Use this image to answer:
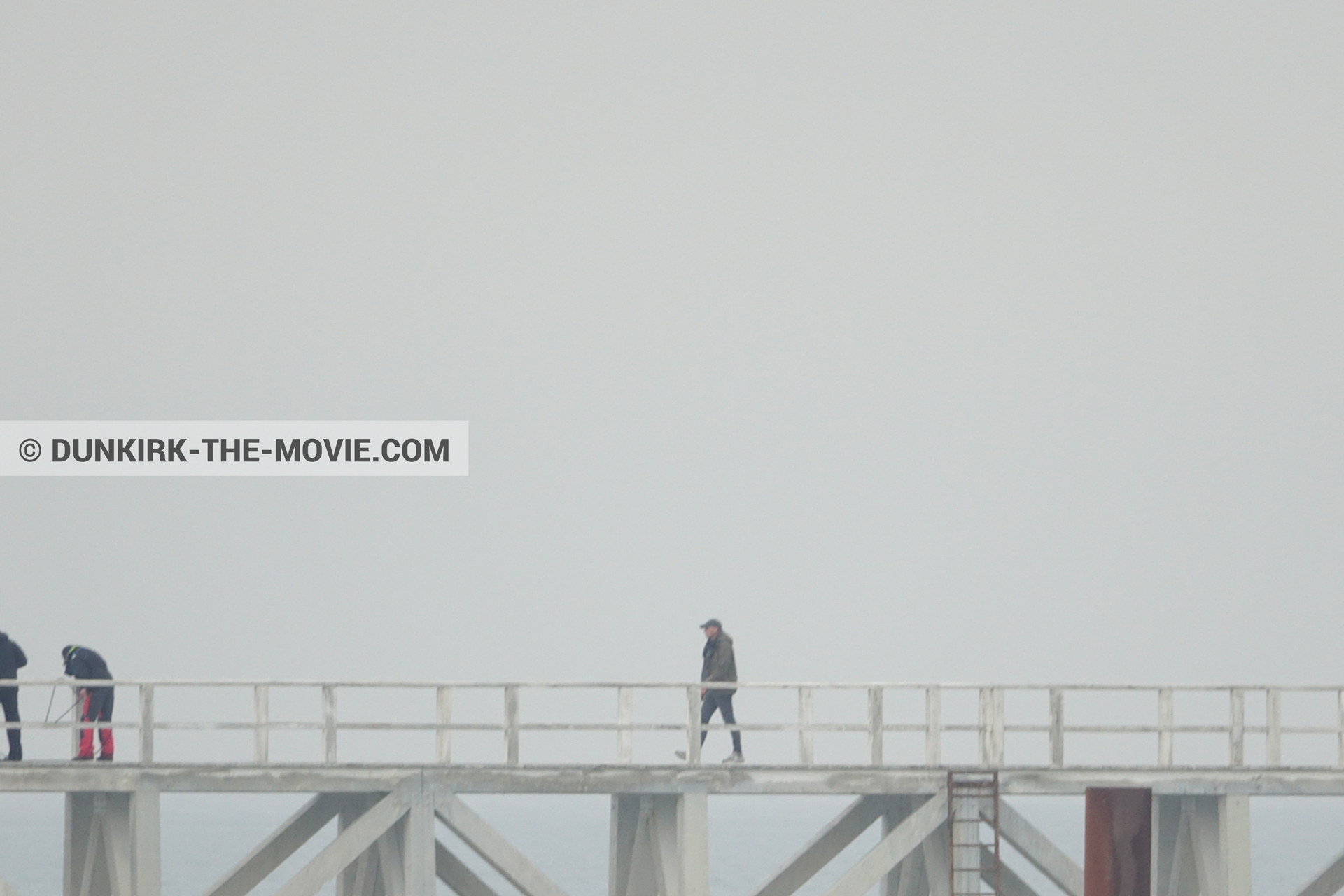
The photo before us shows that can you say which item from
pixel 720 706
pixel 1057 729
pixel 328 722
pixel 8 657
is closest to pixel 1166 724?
pixel 1057 729

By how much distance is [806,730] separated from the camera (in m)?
28.2

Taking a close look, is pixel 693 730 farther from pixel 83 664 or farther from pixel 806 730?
pixel 83 664

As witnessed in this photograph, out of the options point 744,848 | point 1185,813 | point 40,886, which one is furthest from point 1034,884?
point 1185,813

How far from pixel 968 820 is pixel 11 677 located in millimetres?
11593

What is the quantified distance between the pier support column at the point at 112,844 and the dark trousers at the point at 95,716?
2.56 feet

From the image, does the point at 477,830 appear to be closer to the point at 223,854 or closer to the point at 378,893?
the point at 378,893

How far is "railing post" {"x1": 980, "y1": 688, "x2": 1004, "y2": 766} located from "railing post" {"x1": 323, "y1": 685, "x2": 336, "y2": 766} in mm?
7648

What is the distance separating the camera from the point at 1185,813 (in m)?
29.3

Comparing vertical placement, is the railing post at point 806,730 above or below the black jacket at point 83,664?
below

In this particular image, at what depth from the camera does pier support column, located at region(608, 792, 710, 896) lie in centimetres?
2786

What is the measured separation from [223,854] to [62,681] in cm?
12412

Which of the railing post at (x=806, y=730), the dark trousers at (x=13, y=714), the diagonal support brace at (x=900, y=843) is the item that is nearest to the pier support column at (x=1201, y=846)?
the diagonal support brace at (x=900, y=843)

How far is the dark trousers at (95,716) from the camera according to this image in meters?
28.4

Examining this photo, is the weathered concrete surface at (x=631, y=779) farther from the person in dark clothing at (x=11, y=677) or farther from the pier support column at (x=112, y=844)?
the person in dark clothing at (x=11, y=677)
